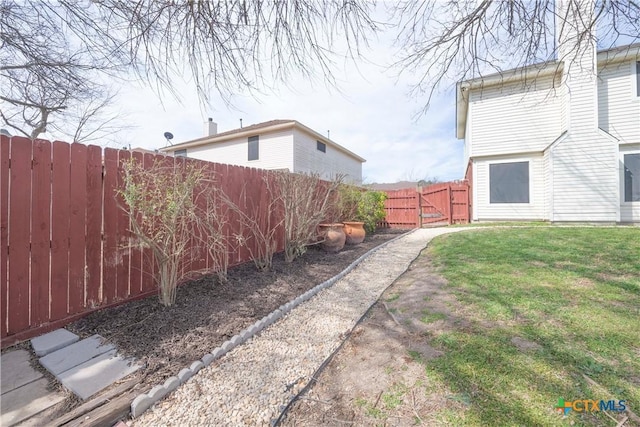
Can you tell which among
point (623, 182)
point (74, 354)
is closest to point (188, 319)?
point (74, 354)

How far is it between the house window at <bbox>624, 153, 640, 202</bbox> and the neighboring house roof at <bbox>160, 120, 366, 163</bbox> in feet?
43.5

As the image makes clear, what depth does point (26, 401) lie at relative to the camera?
1.92 m

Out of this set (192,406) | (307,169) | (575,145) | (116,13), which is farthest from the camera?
(307,169)

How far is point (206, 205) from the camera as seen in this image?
4.41 meters

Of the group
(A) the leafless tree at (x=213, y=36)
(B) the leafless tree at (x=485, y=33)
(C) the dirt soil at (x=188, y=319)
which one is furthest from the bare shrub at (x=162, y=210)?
(B) the leafless tree at (x=485, y=33)

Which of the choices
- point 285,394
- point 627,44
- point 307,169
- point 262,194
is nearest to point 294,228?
point 262,194

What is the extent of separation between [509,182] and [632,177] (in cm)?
325

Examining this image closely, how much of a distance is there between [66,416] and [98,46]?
3.27 meters

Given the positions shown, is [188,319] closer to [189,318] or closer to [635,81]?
[189,318]

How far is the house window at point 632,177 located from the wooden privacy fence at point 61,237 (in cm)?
1313

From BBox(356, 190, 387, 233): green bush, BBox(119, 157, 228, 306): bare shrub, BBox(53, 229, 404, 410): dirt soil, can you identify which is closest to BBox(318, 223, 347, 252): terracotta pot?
BBox(53, 229, 404, 410): dirt soil

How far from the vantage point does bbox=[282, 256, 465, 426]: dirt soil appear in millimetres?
1844

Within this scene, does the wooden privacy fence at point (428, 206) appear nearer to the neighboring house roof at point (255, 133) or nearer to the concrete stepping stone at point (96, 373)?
the neighboring house roof at point (255, 133)

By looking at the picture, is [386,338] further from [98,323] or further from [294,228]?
[294,228]
